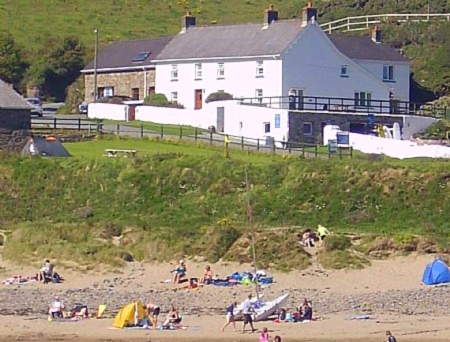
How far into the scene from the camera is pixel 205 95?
212ft

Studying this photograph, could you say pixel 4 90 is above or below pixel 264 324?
above

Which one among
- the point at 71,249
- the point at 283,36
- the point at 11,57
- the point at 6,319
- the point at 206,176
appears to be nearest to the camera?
the point at 6,319

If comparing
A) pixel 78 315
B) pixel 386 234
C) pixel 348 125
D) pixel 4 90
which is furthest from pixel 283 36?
pixel 78 315

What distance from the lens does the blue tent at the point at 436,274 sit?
34.5 meters

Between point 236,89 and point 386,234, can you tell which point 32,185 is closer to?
point 386,234

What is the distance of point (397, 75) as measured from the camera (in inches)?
2657

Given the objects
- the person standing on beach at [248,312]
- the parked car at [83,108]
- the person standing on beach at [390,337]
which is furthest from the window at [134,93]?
the person standing on beach at [390,337]

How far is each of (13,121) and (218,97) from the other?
1367 centimetres

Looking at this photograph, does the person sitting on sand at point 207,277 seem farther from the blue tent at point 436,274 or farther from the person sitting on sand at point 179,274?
the blue tent at point 436,274

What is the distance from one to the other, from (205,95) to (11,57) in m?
18.1

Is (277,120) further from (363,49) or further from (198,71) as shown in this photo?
(363,49)

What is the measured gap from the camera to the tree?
252ft

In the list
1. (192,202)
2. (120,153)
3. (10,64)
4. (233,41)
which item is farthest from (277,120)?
(10,64)

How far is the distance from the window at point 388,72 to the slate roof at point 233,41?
6448 millimetres
